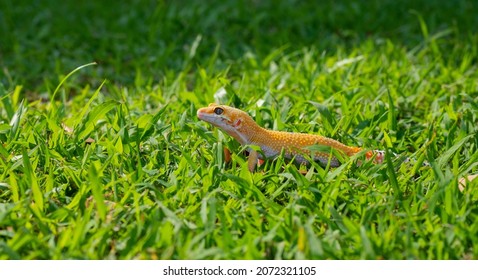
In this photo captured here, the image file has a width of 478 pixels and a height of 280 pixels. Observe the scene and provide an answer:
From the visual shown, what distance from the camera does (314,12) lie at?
7766 millimetres

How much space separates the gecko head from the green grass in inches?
5.1

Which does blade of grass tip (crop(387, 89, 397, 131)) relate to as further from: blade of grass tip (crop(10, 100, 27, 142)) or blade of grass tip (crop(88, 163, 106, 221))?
blade of grass tip (crop(10, 100, 27, 142))

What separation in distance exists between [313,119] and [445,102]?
3.33 ft

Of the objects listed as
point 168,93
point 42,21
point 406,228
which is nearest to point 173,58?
point 168,93

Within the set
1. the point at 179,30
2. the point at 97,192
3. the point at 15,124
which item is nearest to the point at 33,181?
the point at 97,192

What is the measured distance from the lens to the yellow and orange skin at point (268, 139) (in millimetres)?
4258

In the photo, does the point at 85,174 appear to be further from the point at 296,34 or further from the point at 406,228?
the point at 296,34

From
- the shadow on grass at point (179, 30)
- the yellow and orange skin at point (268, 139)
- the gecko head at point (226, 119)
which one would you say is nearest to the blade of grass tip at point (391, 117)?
the yellow and orange skin at point (268, 139)

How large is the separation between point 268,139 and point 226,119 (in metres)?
0.26

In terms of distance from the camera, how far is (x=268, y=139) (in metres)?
4.32

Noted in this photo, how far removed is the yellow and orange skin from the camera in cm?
426

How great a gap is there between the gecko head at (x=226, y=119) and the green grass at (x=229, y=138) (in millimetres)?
129

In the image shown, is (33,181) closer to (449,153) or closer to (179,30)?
(449,153)

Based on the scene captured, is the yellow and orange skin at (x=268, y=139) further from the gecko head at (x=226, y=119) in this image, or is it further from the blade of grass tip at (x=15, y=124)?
the blade of grass tip at (x=15, y=124)
